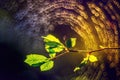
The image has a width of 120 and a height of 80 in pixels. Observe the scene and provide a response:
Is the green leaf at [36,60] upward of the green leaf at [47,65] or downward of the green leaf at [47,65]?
upward

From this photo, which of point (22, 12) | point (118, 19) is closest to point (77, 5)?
point (118, 19)

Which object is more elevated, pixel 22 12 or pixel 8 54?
pixel 22 12

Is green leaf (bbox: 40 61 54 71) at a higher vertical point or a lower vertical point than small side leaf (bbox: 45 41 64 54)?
lower

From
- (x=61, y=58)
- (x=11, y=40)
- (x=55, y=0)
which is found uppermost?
(x=55, y=0)

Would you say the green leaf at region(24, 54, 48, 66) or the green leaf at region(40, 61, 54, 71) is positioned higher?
the green leaf at region(24, 54, 48, 66)

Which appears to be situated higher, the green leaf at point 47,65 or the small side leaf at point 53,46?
the small side leaf at point 53,46

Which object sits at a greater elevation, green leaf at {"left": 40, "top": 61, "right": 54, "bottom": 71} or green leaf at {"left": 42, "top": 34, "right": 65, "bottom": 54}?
green leaf at {"left": 42, "top": 34, "right": 65, "bottom": 54}

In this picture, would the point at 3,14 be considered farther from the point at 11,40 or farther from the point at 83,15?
the point at 83,15

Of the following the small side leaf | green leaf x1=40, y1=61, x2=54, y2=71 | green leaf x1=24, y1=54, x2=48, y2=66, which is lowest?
green leaf x1=40, y1=61, x2=54, y2=71

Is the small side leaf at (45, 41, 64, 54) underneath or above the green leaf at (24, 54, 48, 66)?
above

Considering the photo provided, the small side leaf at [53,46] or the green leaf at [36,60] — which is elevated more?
the small side leaf at [53,46]

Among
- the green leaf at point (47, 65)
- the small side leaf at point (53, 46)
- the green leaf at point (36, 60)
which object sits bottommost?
the green leaf at point (47, 65)
